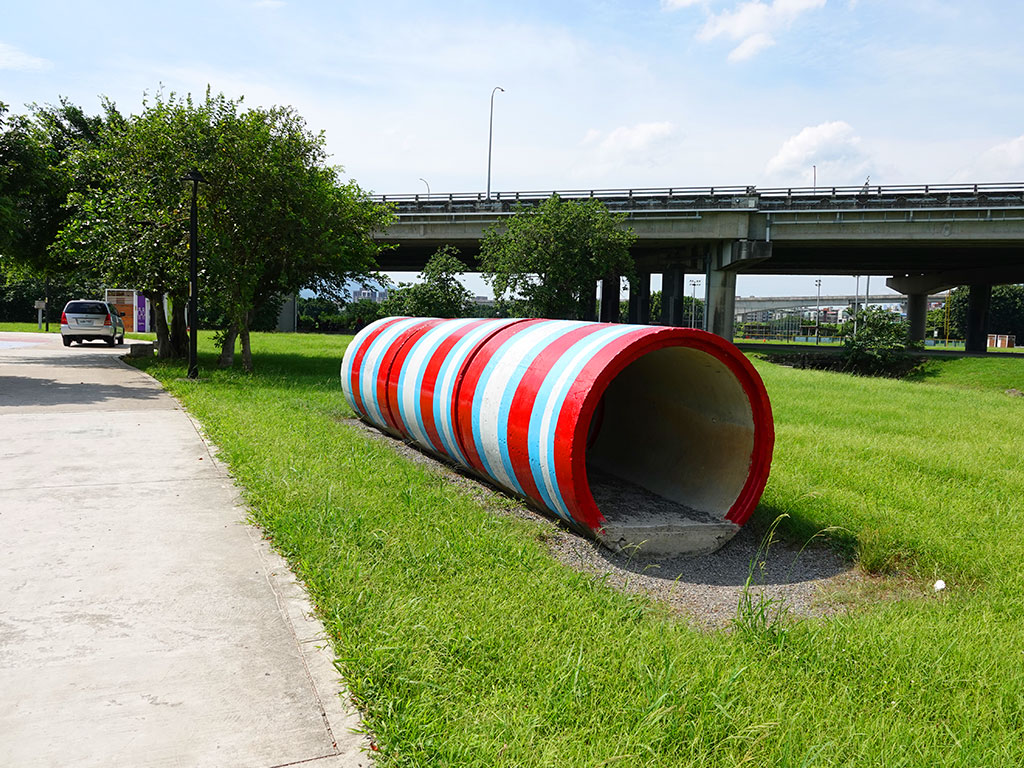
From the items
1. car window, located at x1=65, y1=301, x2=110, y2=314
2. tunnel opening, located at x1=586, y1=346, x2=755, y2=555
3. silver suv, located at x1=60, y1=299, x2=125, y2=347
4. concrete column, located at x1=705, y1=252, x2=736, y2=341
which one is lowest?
tunnel opening, located at x1=586, y1=346, x2=755, y2=555

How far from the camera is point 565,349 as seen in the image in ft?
21.6

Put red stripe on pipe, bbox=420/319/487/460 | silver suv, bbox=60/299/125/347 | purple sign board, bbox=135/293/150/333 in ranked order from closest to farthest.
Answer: red stripe on pipe, bbox=420/319/487/460
silver suv, bbox=60/299/125/347
purple sign board, bbox=135/293/150/333

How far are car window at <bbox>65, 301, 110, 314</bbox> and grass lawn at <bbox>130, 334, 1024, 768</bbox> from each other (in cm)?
2737

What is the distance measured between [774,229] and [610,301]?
2218 cm

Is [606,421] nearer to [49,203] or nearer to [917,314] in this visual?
[49,203]

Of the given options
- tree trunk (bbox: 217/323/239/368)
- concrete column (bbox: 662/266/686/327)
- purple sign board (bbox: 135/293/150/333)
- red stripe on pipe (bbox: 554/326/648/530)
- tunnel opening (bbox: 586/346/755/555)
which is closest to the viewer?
red stripe on pipe (bbox: 554/326/648/530)

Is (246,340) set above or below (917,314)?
below

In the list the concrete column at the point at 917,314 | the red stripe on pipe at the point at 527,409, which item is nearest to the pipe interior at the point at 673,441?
the red stripe on pipe at the point at 527,409

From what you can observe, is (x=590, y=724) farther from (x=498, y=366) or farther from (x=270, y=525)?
(x=498, y=366)

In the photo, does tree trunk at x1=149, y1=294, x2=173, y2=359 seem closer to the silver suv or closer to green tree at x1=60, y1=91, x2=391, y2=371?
green tree at x1=60, y1=91, x2=391, y2=371

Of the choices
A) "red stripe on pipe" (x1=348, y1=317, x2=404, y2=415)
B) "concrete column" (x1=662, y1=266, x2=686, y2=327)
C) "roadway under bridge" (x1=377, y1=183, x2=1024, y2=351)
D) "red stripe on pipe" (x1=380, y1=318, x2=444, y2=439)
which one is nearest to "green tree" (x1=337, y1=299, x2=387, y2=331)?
"roadway under bridge" (x1=377, y1=183, x2=1024, y2=351)

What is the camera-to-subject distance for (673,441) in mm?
7895

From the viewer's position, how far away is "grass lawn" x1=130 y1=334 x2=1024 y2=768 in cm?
323

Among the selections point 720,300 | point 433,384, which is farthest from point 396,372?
point 720,300
